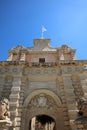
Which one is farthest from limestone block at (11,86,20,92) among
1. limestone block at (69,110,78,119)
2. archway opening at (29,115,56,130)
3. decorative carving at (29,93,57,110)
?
archway opening at (29,115,56,130)

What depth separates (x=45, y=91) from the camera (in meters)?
9.55

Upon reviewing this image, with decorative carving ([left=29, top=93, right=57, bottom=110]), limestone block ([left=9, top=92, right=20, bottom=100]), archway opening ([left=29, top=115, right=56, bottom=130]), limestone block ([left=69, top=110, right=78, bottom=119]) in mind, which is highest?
limestone block ([left=9, top=92, right=20, bottom=100])

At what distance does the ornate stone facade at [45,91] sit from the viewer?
8.16 meters

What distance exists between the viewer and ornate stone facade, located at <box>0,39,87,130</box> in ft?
26.8

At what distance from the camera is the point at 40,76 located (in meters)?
10.0

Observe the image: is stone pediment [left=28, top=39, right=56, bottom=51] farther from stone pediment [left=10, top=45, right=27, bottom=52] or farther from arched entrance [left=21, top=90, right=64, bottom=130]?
arched entrance [left=21, top=90, right=64, bottom=130]

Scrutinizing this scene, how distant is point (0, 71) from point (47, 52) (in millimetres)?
4813

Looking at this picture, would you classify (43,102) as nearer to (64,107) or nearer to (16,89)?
(64,107)

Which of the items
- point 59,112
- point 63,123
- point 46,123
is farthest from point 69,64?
point 46,123

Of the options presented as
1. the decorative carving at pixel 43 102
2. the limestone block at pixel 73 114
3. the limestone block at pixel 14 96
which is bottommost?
the limestone block at pixel 73 114

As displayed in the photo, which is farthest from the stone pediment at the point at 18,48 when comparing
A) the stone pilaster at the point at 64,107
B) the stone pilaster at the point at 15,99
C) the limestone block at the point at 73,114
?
the limestone block at the point at 73,114

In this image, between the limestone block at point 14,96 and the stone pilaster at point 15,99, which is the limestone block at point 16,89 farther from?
the limestone block at point 14,96

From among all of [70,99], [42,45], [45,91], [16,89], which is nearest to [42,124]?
[45,91]

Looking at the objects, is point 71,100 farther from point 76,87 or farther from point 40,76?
point 40,76
